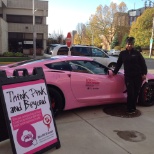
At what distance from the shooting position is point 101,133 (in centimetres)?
437

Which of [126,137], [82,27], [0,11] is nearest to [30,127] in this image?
[126,137]

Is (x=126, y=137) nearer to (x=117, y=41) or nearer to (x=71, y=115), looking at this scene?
(x=71, y=115)

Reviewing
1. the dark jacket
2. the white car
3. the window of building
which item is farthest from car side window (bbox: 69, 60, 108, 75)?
the window of building

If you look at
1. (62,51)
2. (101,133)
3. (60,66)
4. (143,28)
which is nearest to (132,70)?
(60,66)

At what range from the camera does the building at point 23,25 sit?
32.2 m

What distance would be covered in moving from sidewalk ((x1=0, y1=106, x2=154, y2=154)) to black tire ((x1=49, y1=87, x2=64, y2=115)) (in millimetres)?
234

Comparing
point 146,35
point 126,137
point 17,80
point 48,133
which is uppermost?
point 146,35

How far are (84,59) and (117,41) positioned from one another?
188 feet

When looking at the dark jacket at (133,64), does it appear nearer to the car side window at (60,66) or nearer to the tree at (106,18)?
the car side window at (60,66)

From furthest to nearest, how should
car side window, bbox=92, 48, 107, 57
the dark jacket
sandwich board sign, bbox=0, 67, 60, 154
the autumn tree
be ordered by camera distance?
the autumn tree, car side window, bbox=92, 48, 107, 57, the dark jacket, sandwich board sign, bbox=0, 67, 60, 154

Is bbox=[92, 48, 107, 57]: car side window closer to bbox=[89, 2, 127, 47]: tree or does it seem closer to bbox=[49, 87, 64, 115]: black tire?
bbox=[49, 87, 64, 115]: black tire

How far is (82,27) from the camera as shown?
81.1 meters

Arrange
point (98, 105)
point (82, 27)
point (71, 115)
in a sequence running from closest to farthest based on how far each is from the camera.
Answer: point (71, 115) → point (98, 105) → point (82, 27)

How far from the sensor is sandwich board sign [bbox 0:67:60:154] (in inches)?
124
